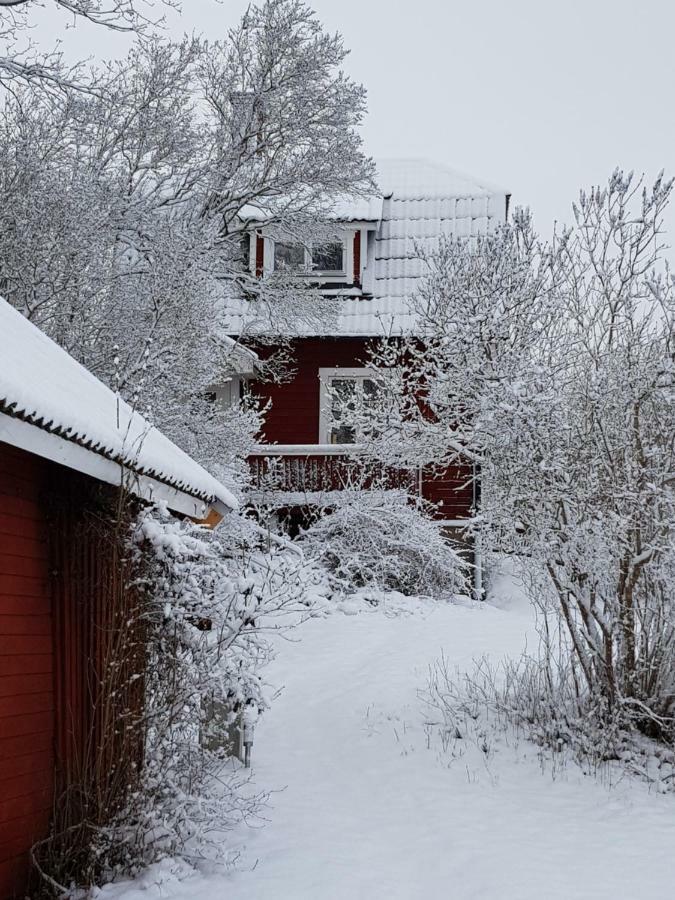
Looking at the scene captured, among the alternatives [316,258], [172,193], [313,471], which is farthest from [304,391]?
[172,193]

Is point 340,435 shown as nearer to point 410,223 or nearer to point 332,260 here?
point 332,260

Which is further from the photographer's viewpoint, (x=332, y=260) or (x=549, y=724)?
(x=332, y=260)

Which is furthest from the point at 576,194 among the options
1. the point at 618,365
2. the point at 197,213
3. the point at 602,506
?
the point at 197,213

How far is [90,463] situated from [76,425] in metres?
0.34

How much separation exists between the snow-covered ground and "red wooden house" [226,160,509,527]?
6837mm

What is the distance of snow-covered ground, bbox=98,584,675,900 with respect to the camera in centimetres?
607

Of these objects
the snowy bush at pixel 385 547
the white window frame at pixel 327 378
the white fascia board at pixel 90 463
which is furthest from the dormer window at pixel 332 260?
the white fascia board at pixel 90 463

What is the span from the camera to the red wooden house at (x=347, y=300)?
1775 cm

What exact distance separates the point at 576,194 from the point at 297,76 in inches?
328

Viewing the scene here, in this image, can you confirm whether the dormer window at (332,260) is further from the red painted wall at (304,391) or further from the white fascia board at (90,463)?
the white fascia board at (90,463)

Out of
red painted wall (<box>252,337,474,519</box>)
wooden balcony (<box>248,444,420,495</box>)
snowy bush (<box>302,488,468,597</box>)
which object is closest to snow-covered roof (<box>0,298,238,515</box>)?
snowy bush (<box>302,488,468,597</box>)

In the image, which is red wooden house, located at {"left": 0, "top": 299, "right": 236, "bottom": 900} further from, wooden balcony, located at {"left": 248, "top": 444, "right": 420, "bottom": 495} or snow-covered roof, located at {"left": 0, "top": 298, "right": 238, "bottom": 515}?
wooden balcony, located at {"left": 248, "top": 444, "right": 420, "bottom": 495}

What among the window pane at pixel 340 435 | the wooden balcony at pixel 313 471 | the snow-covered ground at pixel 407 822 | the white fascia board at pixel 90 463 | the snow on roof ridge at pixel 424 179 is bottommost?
the snow-covered ground at pixel 407 822

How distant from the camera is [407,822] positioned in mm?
7375
